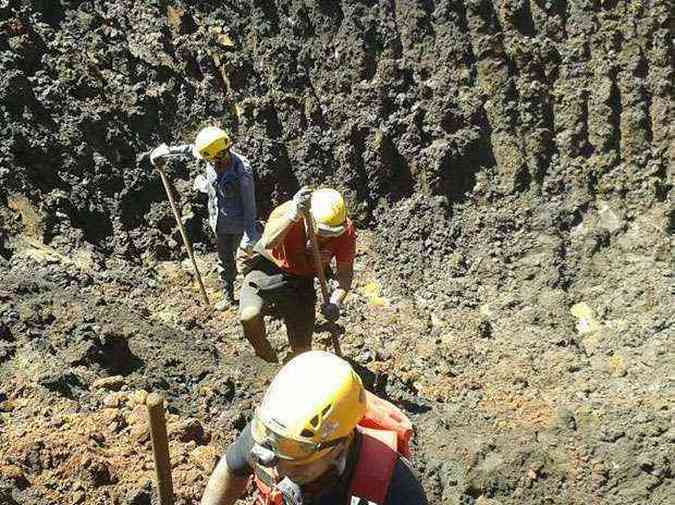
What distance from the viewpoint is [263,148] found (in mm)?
9227

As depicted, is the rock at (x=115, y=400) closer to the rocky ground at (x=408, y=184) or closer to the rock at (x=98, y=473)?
the rock at (x=98, y=473)

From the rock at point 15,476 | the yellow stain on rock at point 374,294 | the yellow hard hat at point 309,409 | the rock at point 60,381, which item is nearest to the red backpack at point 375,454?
the yellow hard hat at point 309,409

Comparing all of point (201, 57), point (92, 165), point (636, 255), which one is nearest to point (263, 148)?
point (201, 57)

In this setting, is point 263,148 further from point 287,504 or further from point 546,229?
point 287,504

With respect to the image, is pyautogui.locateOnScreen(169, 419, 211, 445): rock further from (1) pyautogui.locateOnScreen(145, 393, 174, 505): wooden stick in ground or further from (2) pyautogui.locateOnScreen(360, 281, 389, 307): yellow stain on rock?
(2) pyautogui.locateOnScreen(360, 281, 389, 307): yellow stain on rock

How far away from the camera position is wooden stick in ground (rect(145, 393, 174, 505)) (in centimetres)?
329

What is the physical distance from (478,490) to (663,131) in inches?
184

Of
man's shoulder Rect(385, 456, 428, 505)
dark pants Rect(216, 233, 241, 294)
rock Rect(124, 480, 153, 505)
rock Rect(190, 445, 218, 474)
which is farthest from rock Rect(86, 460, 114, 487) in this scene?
dark pants Rect(216, 233, 241, 294)

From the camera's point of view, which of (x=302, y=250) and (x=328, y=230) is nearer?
(x=328, y=230)

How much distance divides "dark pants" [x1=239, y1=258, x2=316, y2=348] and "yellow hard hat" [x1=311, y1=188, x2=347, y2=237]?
67cm

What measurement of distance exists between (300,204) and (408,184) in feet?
13.8

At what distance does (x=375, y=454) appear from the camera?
2.98 meters

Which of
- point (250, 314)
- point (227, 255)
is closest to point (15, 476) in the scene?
point (250, 314)

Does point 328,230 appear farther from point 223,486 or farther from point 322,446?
point 322,446
